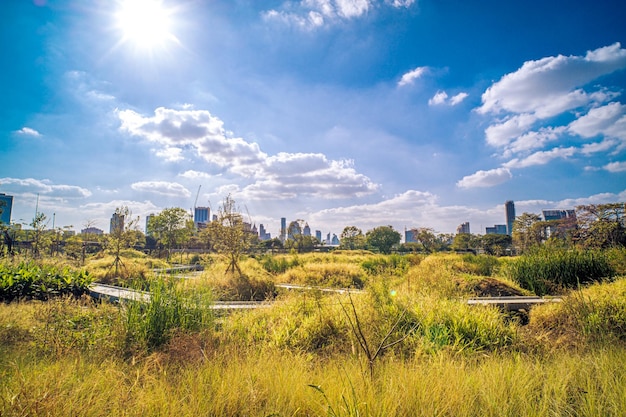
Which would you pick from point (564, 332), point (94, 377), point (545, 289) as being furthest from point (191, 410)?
point (545, 289)

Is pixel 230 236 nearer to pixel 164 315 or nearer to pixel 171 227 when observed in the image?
pixel 164 315

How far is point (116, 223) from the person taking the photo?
1353 centimetres

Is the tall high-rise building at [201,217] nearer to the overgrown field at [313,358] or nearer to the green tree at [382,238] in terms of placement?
the overgrown field at [313,358]

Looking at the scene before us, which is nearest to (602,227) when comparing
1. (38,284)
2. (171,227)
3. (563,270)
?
(563,270)

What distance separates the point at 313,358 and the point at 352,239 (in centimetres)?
4287

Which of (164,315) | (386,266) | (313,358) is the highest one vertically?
(164,315)

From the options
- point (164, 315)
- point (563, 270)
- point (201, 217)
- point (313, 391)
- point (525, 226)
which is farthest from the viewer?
point (201, 217)

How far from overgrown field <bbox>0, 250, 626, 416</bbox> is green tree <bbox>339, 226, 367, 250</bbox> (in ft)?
125

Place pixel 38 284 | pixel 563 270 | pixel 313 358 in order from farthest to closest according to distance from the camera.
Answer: pixel 563 270 → pixel 38 284 → pixel 313 358

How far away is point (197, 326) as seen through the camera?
4.41 metres

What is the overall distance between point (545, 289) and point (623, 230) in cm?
1307

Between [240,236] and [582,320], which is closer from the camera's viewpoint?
[582,320]

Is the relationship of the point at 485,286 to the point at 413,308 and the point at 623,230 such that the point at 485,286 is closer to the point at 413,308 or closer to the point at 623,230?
the point at 413,308

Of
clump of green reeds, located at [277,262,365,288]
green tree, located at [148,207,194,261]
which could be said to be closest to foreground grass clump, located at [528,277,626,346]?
clump of green reeds, located at [277,262,365,288]
